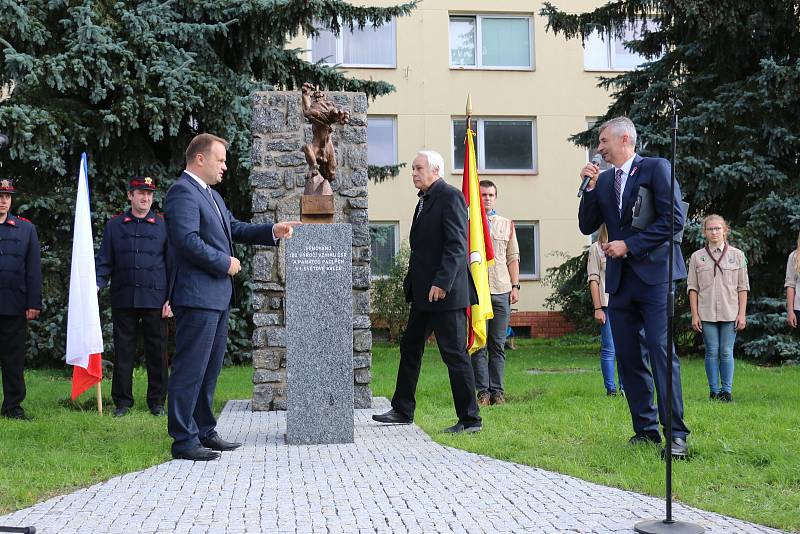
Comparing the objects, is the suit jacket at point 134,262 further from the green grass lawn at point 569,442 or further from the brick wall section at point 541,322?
the brick wall section at point 541,322

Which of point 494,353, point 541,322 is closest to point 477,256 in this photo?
point 494,353

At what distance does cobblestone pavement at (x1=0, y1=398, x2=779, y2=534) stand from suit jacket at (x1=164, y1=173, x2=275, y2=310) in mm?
1121

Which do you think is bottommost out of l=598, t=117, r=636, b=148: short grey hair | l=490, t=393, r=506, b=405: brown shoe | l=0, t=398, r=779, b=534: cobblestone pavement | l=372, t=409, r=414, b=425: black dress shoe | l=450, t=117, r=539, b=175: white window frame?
l=490, t=393, r=506, b=405: brown shoe

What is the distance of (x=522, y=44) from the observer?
24.6 meters

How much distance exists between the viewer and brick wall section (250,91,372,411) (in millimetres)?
9469

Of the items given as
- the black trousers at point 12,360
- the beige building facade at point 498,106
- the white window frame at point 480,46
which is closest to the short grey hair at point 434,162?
the black trousers at point 12,360

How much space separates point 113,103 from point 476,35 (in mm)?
13234

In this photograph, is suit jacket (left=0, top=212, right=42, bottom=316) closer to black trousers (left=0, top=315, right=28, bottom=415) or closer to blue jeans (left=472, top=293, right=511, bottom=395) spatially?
black trousers (left=0, top=315, right=28, bottom=415)

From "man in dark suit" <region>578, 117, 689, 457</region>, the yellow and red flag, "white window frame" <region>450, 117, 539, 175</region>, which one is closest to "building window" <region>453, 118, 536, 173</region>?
"white window frame" <region>450, 117, 539, 175</region>

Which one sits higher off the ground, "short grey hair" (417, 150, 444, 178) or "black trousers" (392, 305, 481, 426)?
"short grey hair" (417, 150, 444, 178)

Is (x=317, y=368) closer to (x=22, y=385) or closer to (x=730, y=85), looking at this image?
(x=22, y=385)

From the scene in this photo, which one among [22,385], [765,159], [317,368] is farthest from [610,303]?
[765,159]

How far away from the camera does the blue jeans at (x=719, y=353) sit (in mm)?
9117

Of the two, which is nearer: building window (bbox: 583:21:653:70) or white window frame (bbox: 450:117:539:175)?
white window frame (bbox: 450:117:539:175)
